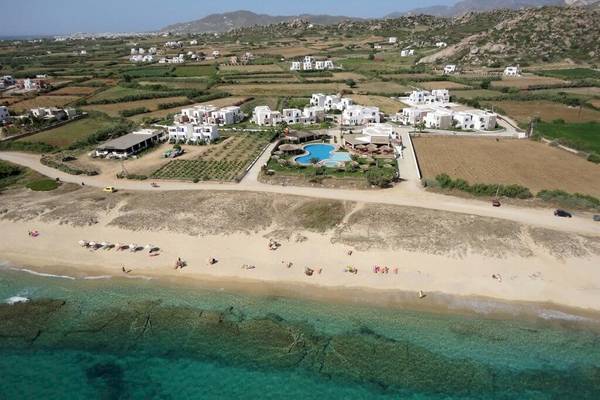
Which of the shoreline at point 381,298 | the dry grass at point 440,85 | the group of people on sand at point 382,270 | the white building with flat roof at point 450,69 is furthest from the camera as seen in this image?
the white building with flat roof at point 450,69

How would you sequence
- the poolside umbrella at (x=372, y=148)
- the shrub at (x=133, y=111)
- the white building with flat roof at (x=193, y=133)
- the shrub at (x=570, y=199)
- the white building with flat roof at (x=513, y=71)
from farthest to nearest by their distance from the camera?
1. the white building with flat roof at (x=513, y=71)
2. the shrub at (x=133, y=111)
3. the white building with flat roof at (x=193, y=133)
4. the poolside umbrella at (x=372, y=148)
5. the shrub at (x=570, y=199)

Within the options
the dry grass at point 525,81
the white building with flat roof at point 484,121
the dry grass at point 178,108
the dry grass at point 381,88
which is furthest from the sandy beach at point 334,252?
the dry grass at point 525,81

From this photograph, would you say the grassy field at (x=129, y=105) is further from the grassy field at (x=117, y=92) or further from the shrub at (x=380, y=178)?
the shrub at (x=380, y=178)

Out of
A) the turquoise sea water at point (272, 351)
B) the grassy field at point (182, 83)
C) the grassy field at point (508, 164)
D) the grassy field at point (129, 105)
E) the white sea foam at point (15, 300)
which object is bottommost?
the turquoise sea water at point (272, 351)

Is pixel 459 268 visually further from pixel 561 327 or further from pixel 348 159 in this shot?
pixel 348 159

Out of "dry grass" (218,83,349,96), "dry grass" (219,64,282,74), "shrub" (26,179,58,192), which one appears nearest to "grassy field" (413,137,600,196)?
"dry grass" (218,83,349,96)

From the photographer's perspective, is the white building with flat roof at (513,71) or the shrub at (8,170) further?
the white building with flat roof at (513,71)
